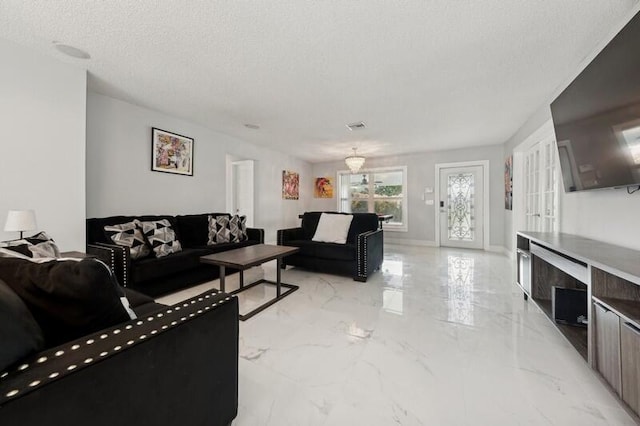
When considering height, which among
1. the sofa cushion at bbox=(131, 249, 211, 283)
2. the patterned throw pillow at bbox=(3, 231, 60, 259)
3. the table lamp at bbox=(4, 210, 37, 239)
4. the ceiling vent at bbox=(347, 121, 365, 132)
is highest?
the ceiling vent at bbox=(347, 121, 365, 132)

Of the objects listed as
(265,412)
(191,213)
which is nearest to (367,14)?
(265,412)

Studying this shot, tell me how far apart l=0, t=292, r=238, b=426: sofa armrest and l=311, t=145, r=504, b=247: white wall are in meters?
5.64

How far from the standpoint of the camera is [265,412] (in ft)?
4.14

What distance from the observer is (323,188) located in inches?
286

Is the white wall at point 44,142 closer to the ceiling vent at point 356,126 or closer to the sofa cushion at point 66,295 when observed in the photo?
the sofa cushion at point 66,295

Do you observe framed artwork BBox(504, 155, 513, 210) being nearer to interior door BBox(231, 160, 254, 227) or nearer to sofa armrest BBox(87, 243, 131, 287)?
interior door BBox(231, 160, 254, 227)

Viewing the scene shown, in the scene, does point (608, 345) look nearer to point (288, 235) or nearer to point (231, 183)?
point (288, 235)

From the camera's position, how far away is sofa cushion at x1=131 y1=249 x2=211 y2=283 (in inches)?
98.7

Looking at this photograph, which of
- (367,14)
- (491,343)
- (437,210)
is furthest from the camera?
(437,210)

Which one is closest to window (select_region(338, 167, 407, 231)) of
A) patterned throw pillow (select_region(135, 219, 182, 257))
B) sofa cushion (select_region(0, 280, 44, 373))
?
patterned throw pillow (select_region(135, 219, 182, 257))

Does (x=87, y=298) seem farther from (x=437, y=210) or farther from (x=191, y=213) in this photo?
(x=437, y=210)

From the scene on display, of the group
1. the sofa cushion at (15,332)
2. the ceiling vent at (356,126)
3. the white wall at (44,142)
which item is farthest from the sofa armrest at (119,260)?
the ceiling vent at (356,126)

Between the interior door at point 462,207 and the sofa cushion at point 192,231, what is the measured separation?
4878 millimetres

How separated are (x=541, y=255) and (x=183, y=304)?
2.50 meters
